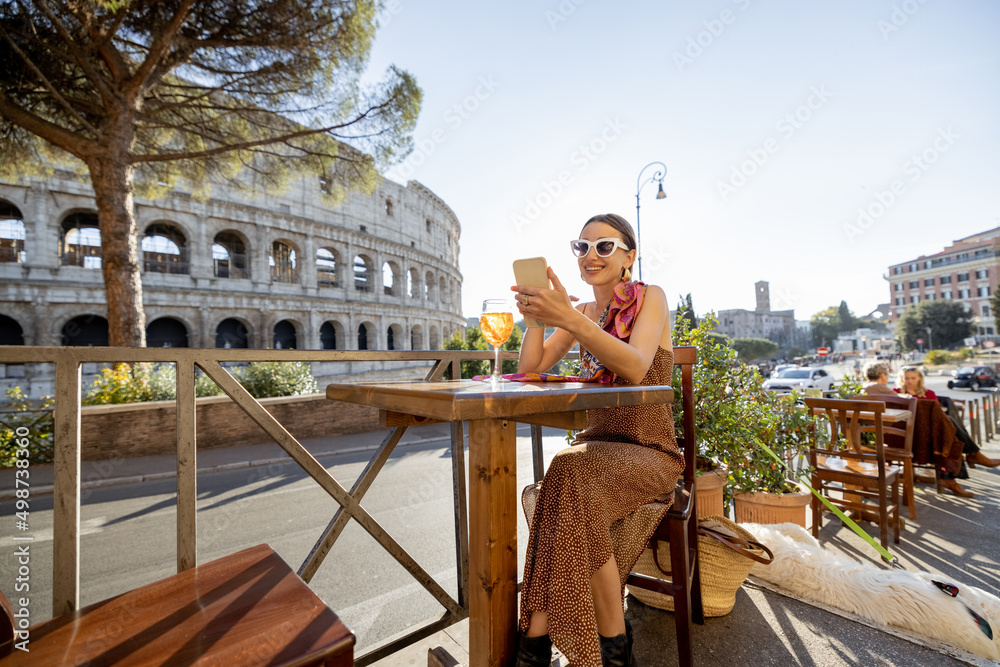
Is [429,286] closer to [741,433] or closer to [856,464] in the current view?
[856,464]

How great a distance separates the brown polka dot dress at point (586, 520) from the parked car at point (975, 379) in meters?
32.4

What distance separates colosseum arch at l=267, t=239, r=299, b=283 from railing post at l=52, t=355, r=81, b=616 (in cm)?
2667

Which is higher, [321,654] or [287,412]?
[321,654]

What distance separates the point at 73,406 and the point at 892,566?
410 cm

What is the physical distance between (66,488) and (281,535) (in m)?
3.47

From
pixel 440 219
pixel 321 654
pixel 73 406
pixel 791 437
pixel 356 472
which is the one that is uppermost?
pixel 440 219

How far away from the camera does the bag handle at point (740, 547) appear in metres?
1.94

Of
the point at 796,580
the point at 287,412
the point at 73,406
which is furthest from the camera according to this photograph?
the point at 287,412

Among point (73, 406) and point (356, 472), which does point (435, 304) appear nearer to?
point (356, 472)

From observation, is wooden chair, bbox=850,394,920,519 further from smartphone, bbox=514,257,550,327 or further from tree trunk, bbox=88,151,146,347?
tree trunk, bbox=88,151,146,347

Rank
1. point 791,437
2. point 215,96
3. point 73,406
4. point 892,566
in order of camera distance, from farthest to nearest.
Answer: point 215,96 < point 791,437 < point 892,566 < point 73,406

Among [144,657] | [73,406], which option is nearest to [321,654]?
[144,657]

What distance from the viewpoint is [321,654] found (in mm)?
805

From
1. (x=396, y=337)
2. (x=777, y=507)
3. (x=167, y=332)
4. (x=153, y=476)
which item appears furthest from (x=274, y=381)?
(x=396, y=337)
